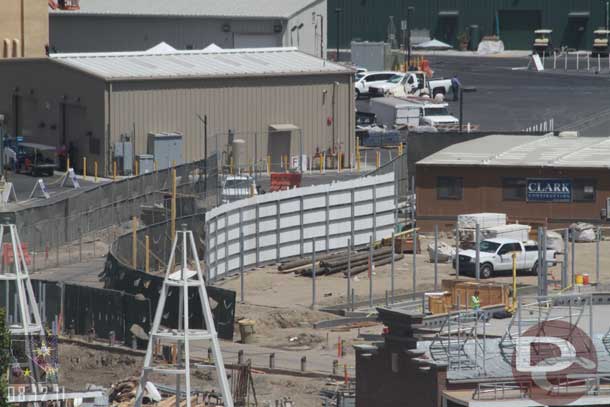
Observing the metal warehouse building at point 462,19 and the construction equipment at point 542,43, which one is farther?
the metal warehouse building at point 462,19

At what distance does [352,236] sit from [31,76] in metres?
21.1

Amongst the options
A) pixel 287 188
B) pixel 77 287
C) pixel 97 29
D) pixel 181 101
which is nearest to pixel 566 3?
pixel 97 29

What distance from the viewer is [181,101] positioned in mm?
80438

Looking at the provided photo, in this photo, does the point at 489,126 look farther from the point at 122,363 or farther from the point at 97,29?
the point at 122,363

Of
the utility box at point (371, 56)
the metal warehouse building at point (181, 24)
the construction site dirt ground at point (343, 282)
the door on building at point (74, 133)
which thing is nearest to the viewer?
the construction site dirt ground at point (343, 282)

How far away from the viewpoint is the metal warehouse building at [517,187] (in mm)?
67500

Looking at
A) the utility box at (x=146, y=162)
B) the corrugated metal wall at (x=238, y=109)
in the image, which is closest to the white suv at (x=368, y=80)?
the corrugated metal wall at (x=238, y=109)

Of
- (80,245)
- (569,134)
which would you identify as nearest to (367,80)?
(569,134)

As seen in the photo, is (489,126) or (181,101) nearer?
(181,101)

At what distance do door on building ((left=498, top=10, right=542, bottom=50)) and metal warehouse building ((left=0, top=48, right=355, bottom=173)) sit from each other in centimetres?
6171

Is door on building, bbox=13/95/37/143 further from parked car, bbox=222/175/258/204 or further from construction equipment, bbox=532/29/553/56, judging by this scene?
construction equipment, bbox=532/29/553/56

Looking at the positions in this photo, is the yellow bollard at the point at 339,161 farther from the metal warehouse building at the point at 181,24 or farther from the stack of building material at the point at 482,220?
the metal warehouse building at the point at 181,24

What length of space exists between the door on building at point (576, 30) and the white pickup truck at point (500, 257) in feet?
276

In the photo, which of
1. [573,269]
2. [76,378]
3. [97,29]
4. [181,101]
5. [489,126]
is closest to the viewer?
[76,378]
